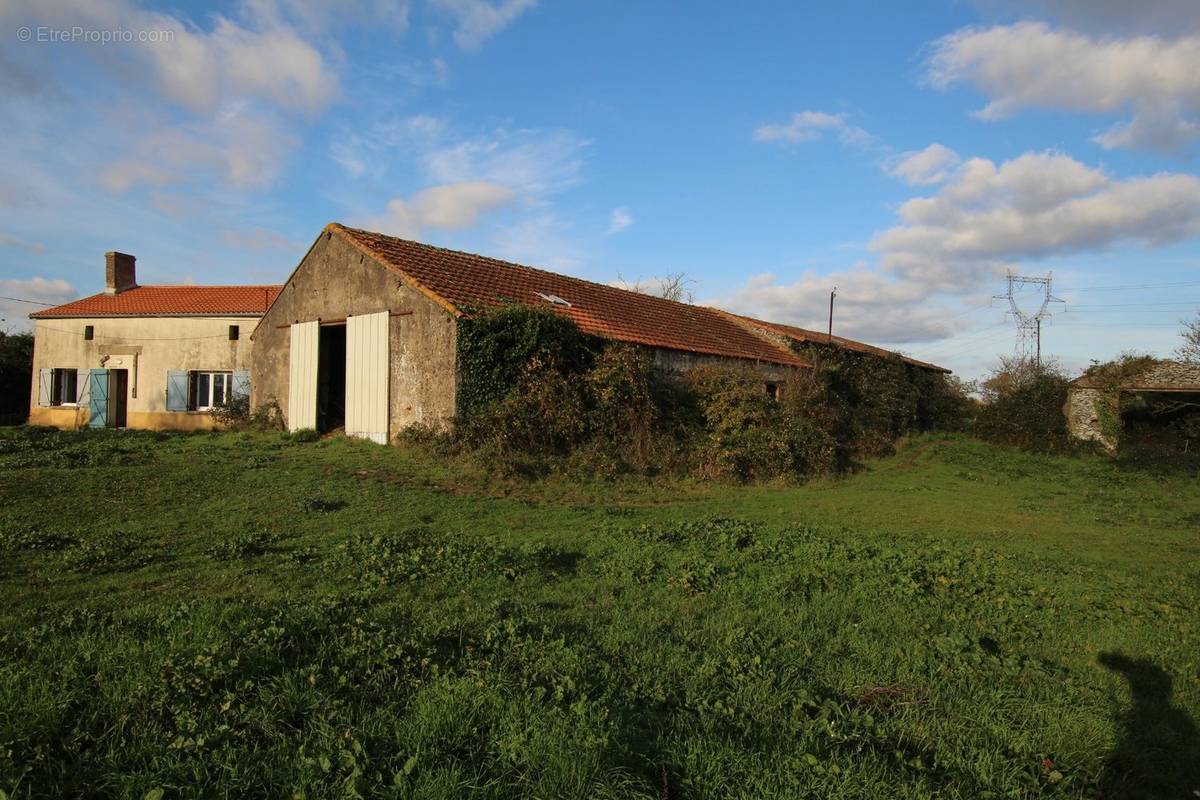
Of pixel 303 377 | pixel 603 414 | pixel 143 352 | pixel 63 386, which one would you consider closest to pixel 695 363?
pixel 603 414

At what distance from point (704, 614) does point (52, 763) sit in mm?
4198

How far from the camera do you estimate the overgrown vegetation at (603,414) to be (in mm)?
13141

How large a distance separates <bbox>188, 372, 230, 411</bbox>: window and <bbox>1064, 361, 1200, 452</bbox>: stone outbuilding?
105 feet

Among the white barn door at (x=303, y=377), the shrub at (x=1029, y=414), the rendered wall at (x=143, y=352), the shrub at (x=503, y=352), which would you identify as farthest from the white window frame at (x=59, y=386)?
the shrub at (x=1029, y=414)

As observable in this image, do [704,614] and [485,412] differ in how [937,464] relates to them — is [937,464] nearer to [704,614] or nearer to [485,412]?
[485,412]

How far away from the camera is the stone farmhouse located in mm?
14680

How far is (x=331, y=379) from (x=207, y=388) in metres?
10.0

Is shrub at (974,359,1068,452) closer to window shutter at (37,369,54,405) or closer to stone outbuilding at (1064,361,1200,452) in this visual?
stone outbuilding at (1064,361,1200,452)

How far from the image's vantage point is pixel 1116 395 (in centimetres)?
2389

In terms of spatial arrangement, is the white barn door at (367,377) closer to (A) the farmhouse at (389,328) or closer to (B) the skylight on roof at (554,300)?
(A) the farmhouse at (389,328)

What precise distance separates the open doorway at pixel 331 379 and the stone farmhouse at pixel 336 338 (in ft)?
0.14

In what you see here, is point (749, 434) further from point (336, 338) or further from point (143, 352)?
point (143, 352)

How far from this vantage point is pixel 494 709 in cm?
334

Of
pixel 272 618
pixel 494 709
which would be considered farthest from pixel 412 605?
pixel 494 709
